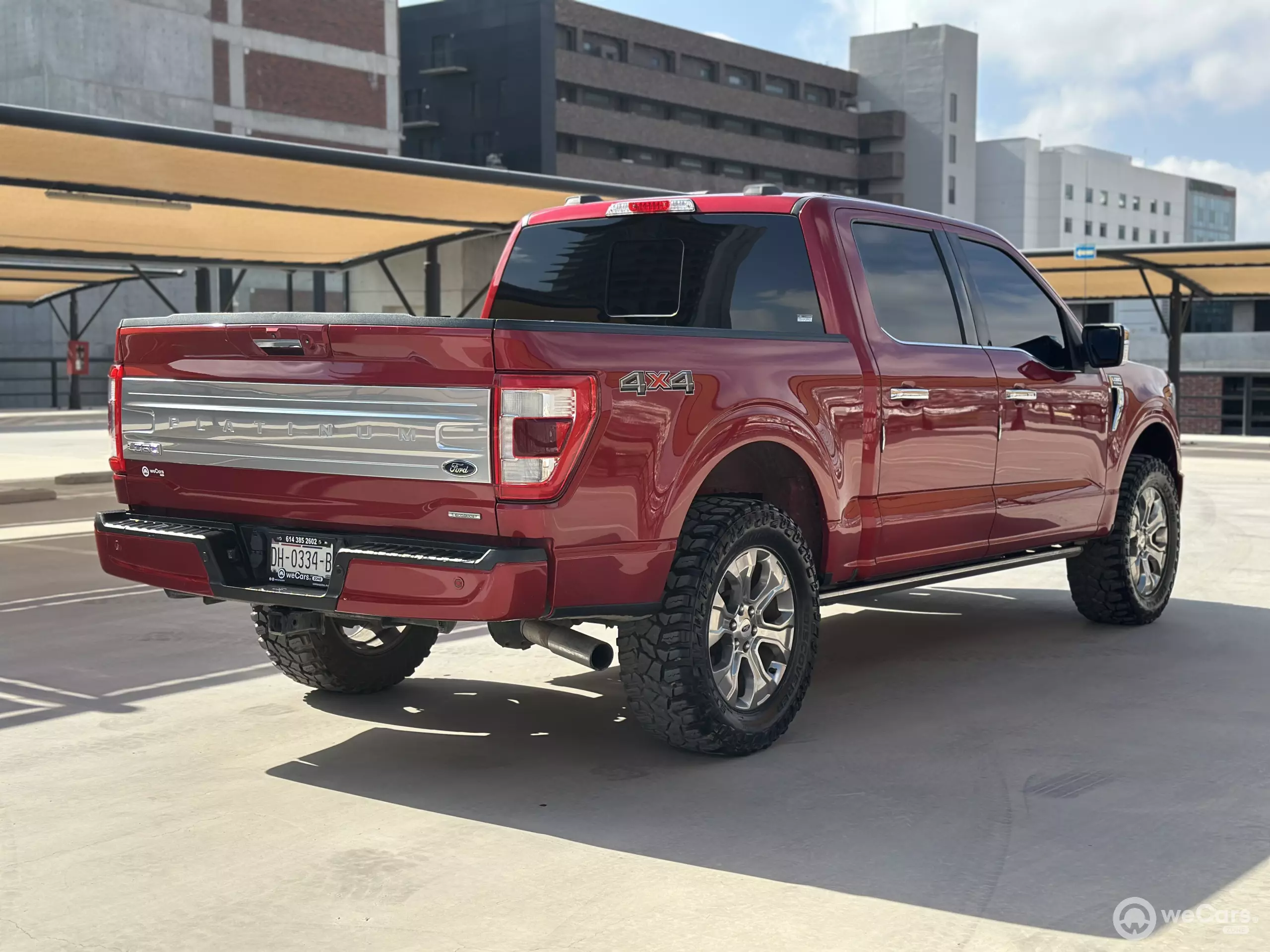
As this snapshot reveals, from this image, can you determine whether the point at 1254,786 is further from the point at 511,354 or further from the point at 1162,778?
the point at 511,354

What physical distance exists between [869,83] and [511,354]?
368 ft

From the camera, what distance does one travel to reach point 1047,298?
25.3 feet

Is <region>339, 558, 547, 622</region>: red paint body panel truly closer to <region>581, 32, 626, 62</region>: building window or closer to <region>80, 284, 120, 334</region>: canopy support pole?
<region>80, 284, 120, 334</region>: canopy support pole

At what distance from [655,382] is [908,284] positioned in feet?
6.79

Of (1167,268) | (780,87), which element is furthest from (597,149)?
(1167,268)

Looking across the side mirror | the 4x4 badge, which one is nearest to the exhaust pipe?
the 4x4 badge

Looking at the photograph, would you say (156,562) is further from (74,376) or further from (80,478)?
(74,376)

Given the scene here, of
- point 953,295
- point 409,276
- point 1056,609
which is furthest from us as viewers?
point 409,276

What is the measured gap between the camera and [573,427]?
4820 millimetres

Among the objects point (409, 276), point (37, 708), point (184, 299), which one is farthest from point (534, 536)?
point (184, 299)

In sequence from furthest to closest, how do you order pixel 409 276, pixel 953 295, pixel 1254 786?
pixel 409 276, pixel 953 295, pixel 1254 786

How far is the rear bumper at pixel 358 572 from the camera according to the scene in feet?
15.6

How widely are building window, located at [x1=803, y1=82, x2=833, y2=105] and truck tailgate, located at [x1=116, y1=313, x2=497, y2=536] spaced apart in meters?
107

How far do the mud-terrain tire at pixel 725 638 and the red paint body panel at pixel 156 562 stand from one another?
1544 millimetres
